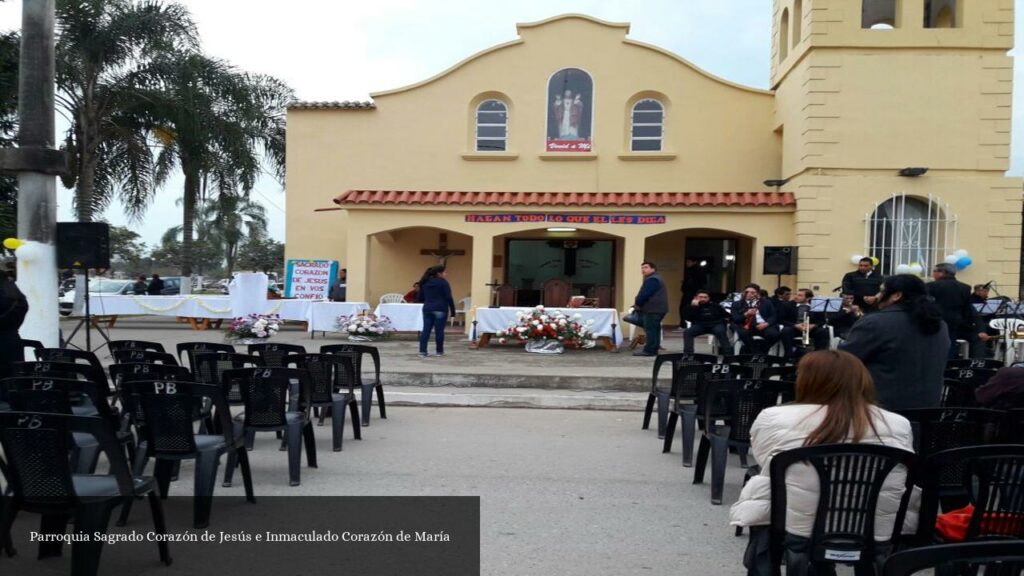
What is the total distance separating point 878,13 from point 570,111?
7.81 metres

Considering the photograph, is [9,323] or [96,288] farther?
[96,288]

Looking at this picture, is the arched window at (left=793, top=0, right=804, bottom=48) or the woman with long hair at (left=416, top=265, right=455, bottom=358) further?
the arched window at (left=793, top=0, right=804, bottom=48)

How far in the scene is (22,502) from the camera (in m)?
3.54

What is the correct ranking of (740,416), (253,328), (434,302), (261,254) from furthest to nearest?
(261,254) → (253,328) → (434,302) → (740,416)

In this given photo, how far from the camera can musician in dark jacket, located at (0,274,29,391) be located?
6359 millimetres

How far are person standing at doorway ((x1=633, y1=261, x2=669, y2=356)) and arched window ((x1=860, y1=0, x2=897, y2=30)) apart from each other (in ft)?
31.3

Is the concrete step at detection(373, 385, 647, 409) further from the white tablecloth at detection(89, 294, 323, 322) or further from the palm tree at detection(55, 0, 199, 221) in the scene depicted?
the palm tree at detection(55, 0, 199, 221)

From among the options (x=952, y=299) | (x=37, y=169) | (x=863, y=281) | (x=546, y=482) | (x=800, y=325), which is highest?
(x=37, y=169)

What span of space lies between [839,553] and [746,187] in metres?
16.2

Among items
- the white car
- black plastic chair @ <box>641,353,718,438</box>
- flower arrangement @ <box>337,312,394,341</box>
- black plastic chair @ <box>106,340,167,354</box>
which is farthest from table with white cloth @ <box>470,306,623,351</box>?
the white car

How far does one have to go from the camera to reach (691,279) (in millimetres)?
19156

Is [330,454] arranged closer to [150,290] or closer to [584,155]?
[584,155]

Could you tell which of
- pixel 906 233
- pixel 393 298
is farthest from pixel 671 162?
pixel 393 298

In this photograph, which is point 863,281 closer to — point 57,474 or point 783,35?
point 783,35
